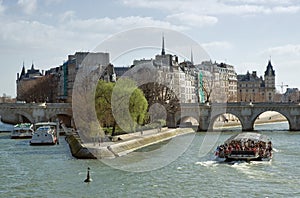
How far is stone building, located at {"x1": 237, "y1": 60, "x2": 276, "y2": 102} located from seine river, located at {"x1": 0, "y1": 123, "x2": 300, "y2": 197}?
112m

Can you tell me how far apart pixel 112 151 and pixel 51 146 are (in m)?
12.1

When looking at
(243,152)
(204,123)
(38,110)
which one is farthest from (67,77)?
(243,152)

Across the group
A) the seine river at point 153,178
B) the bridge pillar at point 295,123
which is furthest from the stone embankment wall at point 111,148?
the bridge pillar at point 295,123

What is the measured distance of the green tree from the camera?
53.9 metres

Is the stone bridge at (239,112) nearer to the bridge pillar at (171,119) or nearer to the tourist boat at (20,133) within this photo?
the bridge pillar at (171,119)

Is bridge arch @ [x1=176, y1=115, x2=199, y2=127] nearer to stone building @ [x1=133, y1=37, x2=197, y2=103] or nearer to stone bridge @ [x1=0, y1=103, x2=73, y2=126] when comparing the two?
stone building @ [x1=133, y1=37, x2=197, y2=103]

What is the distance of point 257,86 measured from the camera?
15625 cm

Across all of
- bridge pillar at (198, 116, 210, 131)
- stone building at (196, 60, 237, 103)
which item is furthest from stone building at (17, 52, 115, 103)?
stone building at (196, 60, 237, 103)

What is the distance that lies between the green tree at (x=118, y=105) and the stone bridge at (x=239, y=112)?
19.3 metres

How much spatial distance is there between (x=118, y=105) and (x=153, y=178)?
79.3ft

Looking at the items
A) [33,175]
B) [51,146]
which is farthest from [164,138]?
[33,175]

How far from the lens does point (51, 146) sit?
5097 centimetres

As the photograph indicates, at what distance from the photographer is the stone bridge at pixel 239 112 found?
73188 mm

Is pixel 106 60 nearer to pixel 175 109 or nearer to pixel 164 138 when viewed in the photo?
pixel 175 109
